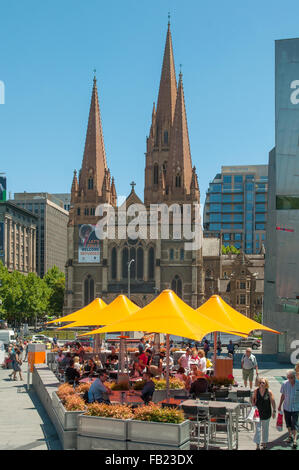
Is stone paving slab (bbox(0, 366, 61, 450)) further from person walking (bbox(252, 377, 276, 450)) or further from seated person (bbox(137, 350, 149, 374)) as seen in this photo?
person walking (bbox(252, 377, 276, 450))

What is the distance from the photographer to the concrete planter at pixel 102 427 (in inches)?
408

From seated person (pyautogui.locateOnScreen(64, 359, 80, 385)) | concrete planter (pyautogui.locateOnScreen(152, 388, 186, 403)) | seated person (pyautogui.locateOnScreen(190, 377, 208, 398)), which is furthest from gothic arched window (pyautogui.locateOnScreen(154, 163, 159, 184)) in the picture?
seated person (pyautogui.locateOnScreen(190, 377, 208, 398))

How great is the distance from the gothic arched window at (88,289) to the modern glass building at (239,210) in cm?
5702

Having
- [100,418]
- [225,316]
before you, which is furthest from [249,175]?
[100,418]

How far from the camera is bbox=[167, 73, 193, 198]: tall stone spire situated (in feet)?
278

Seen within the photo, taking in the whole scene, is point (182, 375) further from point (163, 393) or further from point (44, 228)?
point (44, 228)

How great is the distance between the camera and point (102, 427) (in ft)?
34.9

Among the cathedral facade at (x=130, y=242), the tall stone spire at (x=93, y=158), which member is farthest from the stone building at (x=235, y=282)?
the tall stone spire at (x=93, y=158)

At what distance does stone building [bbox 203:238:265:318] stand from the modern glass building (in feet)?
109

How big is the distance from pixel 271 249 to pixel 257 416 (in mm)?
31140

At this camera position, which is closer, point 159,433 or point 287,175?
point 159,433

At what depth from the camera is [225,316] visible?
61.8ft

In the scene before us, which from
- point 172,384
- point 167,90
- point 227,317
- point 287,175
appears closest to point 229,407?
point 172,384

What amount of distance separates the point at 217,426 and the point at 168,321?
2.78 m
